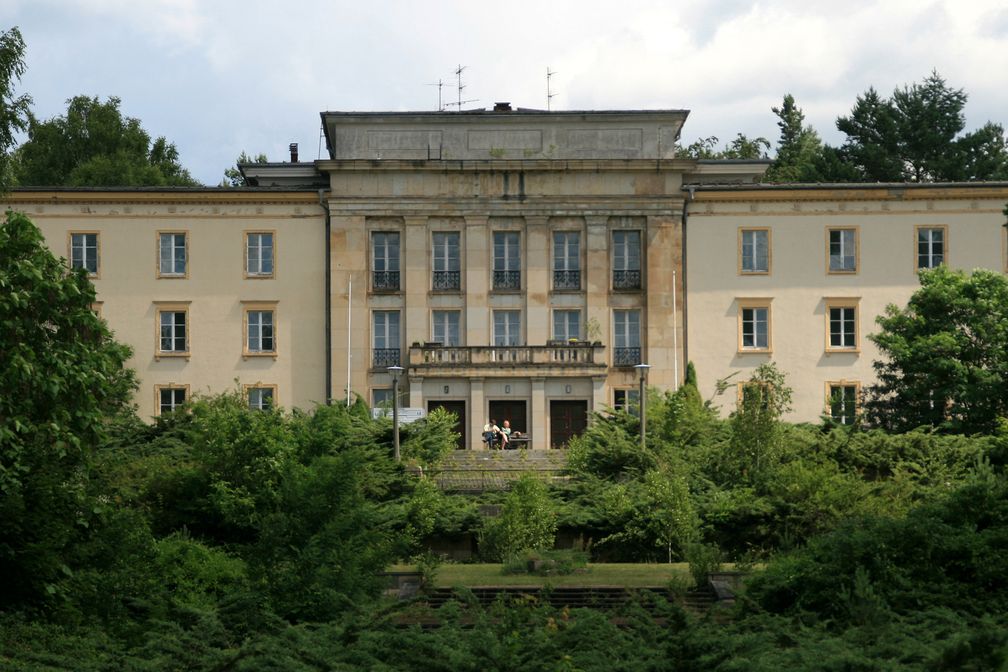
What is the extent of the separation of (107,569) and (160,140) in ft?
173

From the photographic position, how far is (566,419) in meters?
61.1

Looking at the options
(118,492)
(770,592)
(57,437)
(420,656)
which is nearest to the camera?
(420,656)

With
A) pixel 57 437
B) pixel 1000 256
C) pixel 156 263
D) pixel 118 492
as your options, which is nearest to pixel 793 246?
pixel 1000 256

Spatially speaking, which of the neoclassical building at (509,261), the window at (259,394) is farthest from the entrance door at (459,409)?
the window at (259,394)

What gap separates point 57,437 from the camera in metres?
35.2

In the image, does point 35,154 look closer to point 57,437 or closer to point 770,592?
point 57,437

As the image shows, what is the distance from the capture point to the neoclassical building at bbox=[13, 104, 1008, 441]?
61719mm

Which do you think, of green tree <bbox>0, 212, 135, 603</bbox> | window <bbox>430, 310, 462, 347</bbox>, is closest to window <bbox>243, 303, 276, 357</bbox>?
window <bbox>430, 310, 462, 347</bbox>

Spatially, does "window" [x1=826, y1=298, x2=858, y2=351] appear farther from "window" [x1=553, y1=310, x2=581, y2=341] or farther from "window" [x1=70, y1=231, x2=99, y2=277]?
"window" [x1=70, y1=231, x2=99, y2=277]

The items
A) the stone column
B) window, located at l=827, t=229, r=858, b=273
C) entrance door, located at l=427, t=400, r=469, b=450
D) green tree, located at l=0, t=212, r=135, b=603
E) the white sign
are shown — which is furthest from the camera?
window, located at l=827, t=229, r=858, b=273

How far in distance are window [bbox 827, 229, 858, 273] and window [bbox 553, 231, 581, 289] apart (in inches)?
336

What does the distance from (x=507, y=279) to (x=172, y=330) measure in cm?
1152

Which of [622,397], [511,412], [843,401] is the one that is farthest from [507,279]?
[843,401]

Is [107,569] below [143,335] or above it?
below
